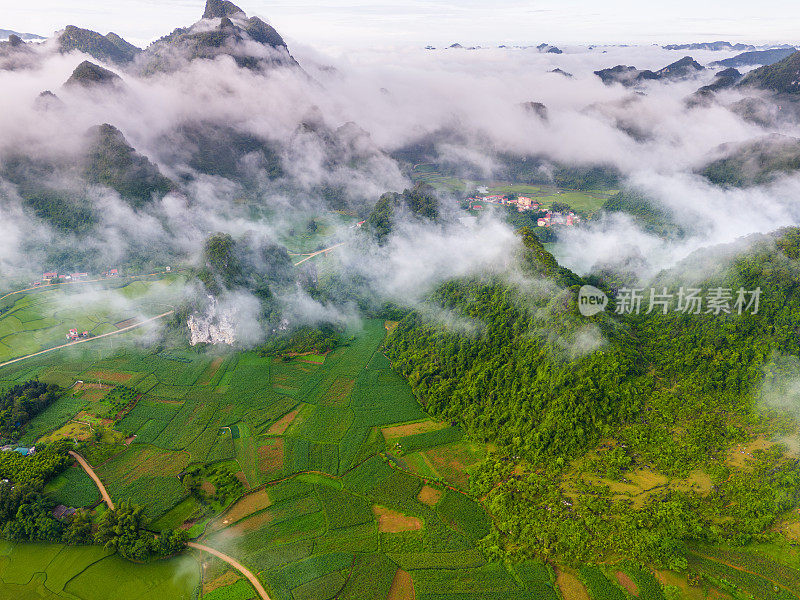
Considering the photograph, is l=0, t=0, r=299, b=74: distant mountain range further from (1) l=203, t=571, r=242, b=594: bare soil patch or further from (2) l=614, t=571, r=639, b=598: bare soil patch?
(2) l=614, t=571, r=639, b=598: bare soil patch

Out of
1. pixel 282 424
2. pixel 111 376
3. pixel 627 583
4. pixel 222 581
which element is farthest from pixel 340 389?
pixel 627 583

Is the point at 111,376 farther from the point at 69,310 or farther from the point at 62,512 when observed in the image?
the point at 69,310

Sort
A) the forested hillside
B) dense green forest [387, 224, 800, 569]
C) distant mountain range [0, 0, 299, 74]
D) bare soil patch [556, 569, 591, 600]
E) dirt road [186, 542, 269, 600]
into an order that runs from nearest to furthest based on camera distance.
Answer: bare soil patch [556, 569, 591, 600], dirt road [186, 542, 269, 600], dense green forest [387, 224, 800, 569], the forested hillside, distant mountain range [0, 0, 299, 74]

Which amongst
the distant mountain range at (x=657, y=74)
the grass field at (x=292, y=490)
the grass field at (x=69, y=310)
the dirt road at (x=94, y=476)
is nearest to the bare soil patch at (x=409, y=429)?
the grass field at (x=292, y=490)

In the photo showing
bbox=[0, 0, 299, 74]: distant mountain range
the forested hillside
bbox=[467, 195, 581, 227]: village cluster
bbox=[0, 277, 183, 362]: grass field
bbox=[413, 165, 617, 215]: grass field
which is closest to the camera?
the forested hillside

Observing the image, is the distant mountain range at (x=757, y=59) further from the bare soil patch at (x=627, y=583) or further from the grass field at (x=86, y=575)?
the grass field at (x=86, y=575)

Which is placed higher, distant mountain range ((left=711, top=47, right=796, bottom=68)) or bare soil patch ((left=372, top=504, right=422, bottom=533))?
distant mountain range ((left=711, top=47, right=796, bottom=68))

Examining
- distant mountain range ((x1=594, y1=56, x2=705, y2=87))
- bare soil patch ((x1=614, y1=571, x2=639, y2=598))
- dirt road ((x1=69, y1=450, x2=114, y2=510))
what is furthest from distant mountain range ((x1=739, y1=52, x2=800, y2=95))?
dirt road ((x1=69, y1=450, x2=114, y2=510))
